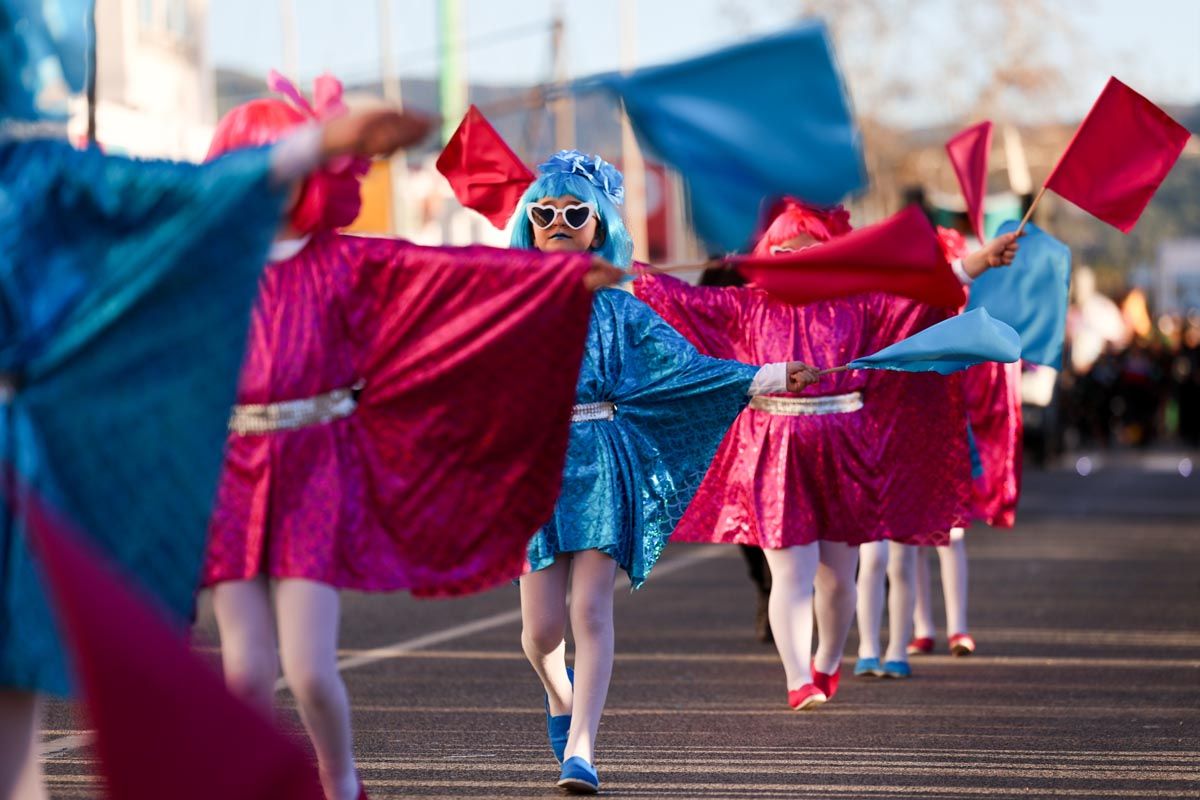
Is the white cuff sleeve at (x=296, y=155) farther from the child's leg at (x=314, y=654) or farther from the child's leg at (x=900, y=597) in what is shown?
the child's leg at (x=900, y=597)

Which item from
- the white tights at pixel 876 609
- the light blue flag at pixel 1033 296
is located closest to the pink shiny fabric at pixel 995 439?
the light blue flag at pixel 1033 296

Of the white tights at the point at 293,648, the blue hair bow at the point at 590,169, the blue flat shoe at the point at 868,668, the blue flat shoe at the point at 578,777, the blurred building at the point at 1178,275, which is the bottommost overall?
the blue flat shoe at the point at 868,668

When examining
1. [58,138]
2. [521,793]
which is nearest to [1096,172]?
[521,793]

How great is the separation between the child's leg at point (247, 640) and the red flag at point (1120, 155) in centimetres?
464

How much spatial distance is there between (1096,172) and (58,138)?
210 inches

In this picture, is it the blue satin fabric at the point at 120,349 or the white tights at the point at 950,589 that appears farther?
the white tights at the point at 950,589

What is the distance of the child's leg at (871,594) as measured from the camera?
10.5 m

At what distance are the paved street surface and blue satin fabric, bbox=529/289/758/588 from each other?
754 millimetres

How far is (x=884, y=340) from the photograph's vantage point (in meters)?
9.51

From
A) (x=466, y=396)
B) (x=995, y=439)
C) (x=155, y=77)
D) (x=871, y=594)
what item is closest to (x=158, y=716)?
(x=466, y=396)

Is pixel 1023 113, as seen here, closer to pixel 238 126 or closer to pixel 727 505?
pixel 727 505

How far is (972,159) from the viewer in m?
10.7

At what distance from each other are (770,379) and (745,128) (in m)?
2.29

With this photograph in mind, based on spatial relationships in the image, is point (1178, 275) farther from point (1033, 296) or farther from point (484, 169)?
point (484, 169)
